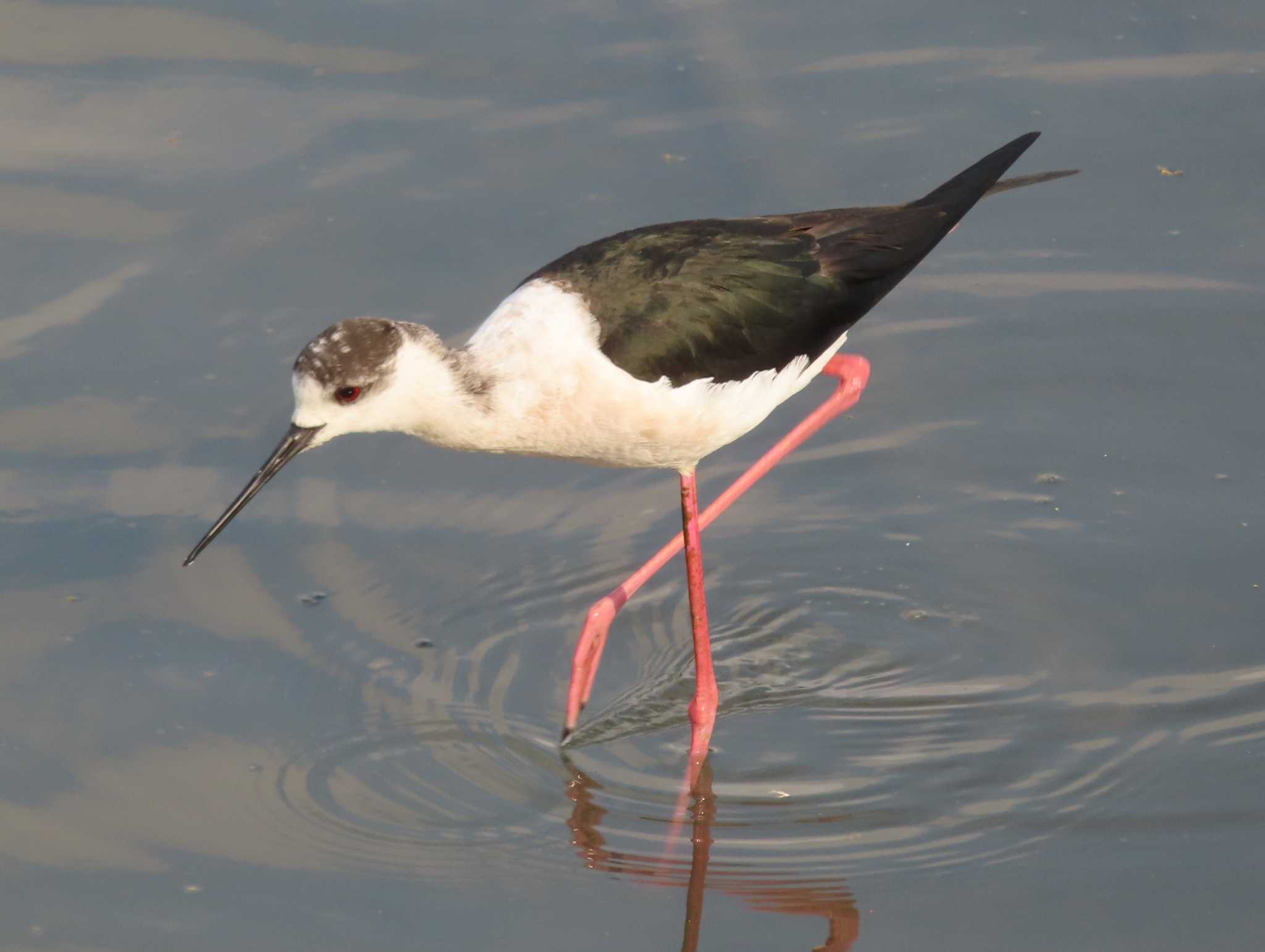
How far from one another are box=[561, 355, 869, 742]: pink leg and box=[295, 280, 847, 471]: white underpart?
0.49 metres

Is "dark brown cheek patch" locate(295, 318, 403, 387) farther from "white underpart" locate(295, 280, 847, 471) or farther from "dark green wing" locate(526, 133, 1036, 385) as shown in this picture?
"dark green wing" locate(526, 133, 1036, 385)

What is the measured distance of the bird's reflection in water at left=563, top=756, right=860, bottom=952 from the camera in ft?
15.1

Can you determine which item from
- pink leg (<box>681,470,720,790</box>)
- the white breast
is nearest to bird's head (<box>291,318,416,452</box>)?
the white breast

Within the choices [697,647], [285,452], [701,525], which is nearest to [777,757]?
A: [697,647]

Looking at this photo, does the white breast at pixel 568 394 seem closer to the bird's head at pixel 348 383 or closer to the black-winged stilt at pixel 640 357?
the black-winged stilt at pixel 640 357

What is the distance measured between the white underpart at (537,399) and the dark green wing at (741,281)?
0.06 m

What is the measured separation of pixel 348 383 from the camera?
4656 mm

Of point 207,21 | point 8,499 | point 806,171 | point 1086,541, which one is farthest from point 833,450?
point 207,21

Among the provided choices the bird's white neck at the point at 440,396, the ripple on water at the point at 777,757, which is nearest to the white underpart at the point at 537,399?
the bird's white neck at the point at 440,396

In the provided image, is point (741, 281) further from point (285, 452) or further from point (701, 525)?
point (285, 452)

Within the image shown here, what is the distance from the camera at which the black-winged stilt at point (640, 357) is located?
4.76m

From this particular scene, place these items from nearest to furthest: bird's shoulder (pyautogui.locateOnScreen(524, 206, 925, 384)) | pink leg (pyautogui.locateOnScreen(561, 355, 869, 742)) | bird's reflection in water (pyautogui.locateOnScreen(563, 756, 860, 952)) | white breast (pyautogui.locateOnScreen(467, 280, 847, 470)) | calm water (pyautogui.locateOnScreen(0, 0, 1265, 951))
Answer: bird's reflection in water (pyautogui.locateOnScreen(563, 756, 860, 952))
calm water (pyautogui.locateOnScreen(0, 0, 1265, 951))
white breast (pyautogui.locateOnScreen(467, 280, 847, 470))
bird's shoulder (pyautogui.locateOnScreen(524, 206, 925, 384))
pink leg (pyautogui.locateOnScreen(561, 355, 869, 742))

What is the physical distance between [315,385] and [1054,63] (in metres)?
4.21

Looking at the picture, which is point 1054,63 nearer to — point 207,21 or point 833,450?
point 833,450
